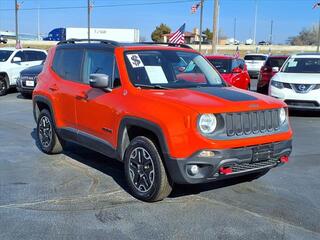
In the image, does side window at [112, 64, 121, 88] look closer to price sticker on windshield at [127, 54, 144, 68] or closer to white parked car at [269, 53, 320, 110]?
price sticker on windshield at [127, 54, 144, 68]

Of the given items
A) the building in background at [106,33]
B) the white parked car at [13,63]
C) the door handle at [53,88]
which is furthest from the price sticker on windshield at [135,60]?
the building in background at [106,33]

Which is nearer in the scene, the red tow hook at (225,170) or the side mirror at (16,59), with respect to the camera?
the red tow hook at (225,170)

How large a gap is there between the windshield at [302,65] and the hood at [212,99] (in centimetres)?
802

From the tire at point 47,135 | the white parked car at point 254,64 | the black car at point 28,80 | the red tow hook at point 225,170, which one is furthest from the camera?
the white parked car at point 254,64

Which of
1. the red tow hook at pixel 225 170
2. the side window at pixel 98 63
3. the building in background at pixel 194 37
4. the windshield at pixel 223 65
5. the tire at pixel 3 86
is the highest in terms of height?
the building in background at pixel 194 37

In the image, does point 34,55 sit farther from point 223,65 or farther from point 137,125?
point 137,125

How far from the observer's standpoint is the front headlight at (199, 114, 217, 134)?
4816 mm

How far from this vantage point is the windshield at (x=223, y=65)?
1403 cm

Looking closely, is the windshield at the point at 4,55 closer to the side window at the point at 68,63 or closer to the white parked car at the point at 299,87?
the white parked car at the point at 299,87

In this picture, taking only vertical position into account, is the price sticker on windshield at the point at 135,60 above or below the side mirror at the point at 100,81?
above

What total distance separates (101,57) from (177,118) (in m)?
1.92

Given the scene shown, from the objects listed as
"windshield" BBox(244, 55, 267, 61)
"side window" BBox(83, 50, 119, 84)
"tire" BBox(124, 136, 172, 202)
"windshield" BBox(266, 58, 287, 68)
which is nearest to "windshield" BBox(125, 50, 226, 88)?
"side window" BBox(83, 50, 119, 84)

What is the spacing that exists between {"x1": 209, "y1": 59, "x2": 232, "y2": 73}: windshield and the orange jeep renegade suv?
7238 mm

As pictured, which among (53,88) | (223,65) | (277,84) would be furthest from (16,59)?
(53,88)
